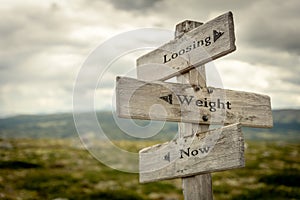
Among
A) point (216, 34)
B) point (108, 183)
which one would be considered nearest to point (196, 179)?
point (216, 34)

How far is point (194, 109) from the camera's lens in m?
5.86

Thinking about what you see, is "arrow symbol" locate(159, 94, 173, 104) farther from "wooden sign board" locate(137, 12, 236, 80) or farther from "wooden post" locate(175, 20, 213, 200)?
"wooden sign board" locate(137, 12, 236, 80)

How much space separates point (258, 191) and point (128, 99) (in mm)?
24048

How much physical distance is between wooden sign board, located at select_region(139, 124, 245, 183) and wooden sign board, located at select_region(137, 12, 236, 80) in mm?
1027

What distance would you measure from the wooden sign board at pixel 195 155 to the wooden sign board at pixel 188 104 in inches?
13.3

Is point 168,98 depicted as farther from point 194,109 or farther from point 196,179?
point 196,179

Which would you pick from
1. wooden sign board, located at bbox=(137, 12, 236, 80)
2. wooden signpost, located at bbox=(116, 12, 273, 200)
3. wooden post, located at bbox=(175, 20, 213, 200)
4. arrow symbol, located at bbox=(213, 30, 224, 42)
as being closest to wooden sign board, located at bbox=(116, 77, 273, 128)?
wooden signpost, located at bbox=(116, 12, 273, 200)

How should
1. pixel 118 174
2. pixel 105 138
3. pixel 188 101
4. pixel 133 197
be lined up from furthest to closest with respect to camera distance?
pixel 118 174
pixel 133 197
pixel 188 101
pixel 105 138

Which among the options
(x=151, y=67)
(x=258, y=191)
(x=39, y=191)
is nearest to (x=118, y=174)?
(x=39, y=191)

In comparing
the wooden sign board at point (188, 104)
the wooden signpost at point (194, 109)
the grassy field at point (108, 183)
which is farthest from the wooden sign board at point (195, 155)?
the grassy field at point (108, 183)

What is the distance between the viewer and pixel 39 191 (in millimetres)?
28328

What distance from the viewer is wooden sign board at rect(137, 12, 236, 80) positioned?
5.69 metres

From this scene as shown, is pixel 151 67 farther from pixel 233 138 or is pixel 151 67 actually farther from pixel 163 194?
pixel 163 194

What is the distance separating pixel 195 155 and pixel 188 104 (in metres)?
0.69
